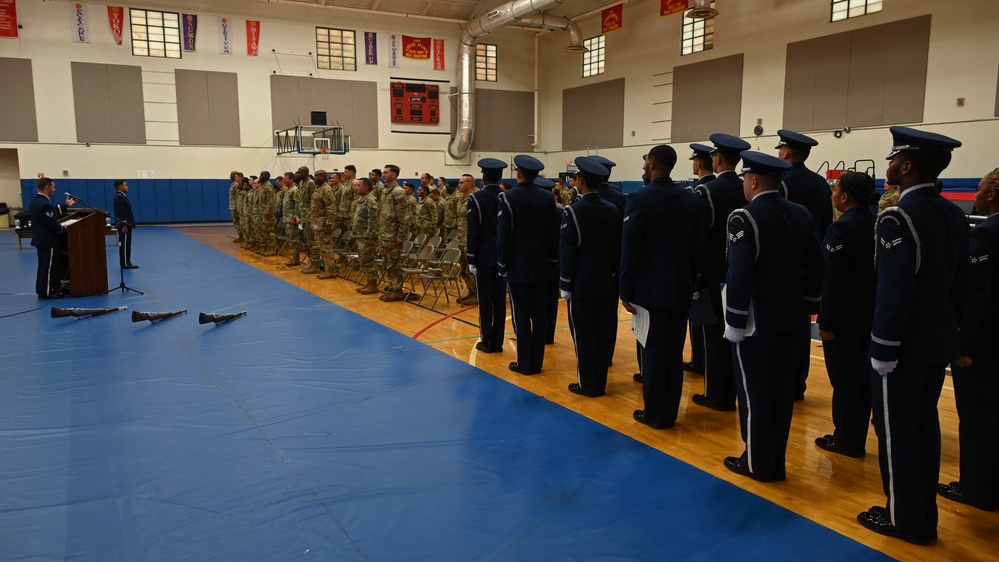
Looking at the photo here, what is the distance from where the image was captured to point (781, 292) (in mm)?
3691

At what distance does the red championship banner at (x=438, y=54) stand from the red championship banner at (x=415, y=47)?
1.20 ft

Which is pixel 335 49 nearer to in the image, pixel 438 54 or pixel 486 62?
pixel 438 54

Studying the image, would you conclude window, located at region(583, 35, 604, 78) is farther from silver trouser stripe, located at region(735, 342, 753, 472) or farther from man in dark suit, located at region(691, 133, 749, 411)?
silver trouser stripe, located at region(735, 342, 753, 472)

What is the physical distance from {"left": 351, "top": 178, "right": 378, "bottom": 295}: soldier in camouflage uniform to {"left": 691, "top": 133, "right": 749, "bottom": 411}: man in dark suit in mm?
6501

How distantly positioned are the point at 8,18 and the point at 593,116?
21170 millimetres

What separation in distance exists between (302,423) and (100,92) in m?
23.8

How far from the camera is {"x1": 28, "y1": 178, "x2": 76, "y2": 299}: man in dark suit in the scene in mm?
9234

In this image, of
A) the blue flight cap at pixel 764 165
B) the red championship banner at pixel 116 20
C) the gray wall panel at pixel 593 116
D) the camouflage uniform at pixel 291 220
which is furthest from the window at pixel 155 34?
the blue flight cap at pixel 764 165

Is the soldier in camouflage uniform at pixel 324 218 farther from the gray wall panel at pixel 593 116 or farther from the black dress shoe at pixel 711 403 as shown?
the gray wall panel at pixel 593 116

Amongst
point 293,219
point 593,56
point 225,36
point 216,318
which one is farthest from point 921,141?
point 225,36

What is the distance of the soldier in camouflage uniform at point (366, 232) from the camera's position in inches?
415

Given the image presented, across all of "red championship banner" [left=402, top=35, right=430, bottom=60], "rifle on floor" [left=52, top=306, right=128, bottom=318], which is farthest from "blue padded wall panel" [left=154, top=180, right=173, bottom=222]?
"rifle on floor" [left=52, top=306, right=128, bottom=318]

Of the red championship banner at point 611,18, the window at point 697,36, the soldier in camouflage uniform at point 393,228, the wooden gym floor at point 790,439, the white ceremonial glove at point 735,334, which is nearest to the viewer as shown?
the wooden gym floor at point 790,439

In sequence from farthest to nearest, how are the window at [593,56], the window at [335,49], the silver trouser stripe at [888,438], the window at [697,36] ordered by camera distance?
the window at [593,56]
the window at [335,49]
the window at [697,36]
the silver trouser stripe at [888,438]
